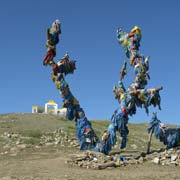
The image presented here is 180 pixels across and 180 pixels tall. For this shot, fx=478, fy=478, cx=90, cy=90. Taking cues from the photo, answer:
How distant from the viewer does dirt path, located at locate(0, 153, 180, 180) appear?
20922mm

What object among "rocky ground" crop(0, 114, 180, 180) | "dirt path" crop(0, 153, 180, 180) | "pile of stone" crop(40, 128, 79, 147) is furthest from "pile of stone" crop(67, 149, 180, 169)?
"pile of stone" crop(40, 128, 79, 147)

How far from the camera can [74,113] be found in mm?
29172

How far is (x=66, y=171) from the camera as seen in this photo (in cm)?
2256

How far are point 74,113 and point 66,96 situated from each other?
3.79 feet

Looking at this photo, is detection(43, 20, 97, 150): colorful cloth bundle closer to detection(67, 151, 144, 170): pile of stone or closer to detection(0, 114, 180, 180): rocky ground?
detection(0, 114, 180, 180): rocky ground

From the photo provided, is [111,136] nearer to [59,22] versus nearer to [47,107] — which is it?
[59,22]

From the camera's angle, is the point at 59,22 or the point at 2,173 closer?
the point at 2,173

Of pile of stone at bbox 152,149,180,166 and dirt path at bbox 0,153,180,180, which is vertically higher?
pile of stone at bbox 152,149,180,166

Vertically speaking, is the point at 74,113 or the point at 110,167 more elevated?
the point at 74,113

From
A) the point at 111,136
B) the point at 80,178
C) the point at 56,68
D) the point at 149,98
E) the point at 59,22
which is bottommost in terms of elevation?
the point at 80,178

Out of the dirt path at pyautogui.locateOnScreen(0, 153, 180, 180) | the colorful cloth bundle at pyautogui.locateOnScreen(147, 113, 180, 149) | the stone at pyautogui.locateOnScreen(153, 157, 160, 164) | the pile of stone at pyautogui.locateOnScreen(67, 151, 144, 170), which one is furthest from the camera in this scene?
the colorful cloth bundle at pyautogui.locateOnScreen(147, 113, 180, 149)

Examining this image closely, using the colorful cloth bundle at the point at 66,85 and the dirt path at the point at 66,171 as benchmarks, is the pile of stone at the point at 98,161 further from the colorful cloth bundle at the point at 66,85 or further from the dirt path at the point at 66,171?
the colorful cloth bundle at the point at 66,85

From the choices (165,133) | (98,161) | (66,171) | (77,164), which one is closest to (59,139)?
(165,133)

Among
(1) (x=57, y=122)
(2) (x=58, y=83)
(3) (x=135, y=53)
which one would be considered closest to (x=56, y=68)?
(2) (x=58, y=83)
